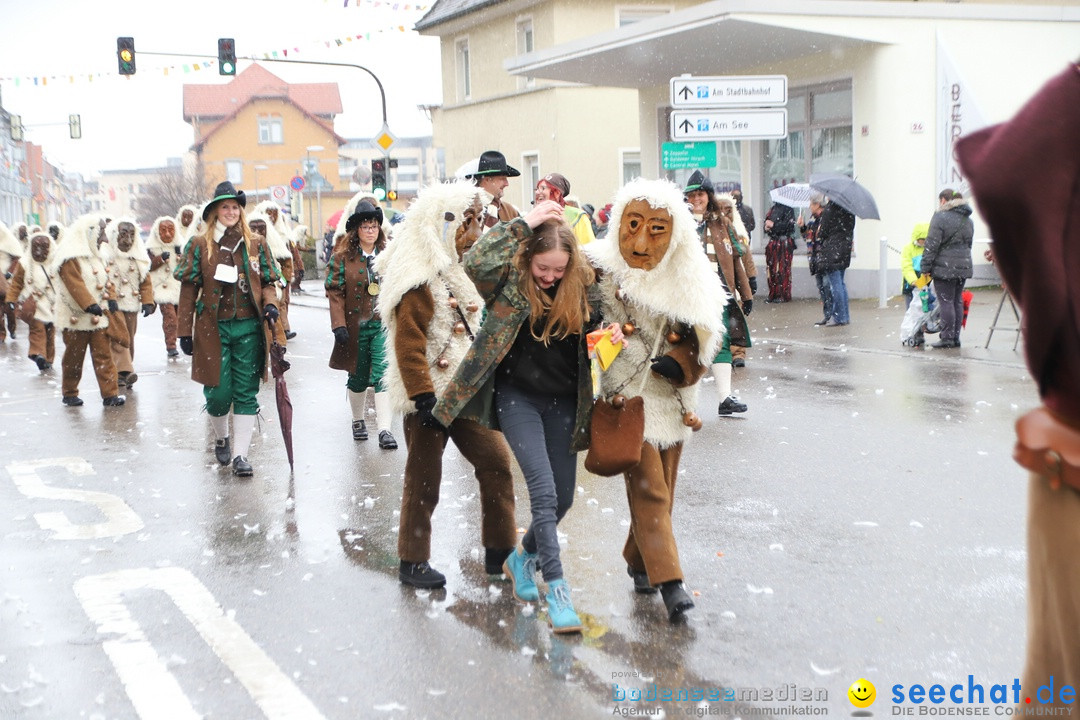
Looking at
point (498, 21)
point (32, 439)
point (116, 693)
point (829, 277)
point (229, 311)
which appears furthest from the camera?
point (498, 21)

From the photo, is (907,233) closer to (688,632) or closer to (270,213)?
(270,213)

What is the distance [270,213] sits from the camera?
1856 centimetres

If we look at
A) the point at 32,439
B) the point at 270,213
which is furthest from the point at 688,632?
the point at 270,213

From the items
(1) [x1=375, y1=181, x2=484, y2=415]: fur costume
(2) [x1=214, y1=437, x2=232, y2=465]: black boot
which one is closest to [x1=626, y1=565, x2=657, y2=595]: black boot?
(1) [x1=375, y1=181, x2=484, y2=415]: fur costume

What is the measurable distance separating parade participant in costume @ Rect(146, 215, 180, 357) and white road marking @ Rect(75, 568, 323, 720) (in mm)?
11507

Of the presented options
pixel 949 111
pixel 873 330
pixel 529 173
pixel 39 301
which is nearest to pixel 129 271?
pixel 39 301

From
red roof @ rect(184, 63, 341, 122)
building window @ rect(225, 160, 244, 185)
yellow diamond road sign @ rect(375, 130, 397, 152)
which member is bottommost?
yellow diamond road sign @ rect(375, 130, 397, 152)

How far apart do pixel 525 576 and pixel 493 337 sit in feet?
3.61

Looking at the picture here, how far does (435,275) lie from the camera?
224 inches

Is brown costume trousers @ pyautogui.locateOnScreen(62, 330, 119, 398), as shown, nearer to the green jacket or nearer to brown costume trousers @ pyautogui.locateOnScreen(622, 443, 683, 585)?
the green jacket

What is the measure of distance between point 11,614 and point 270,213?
13.6 meters

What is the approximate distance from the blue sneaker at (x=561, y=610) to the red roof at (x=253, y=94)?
88.0 metres

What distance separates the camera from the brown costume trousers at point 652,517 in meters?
5.07

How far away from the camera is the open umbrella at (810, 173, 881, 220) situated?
16875 millimetres
